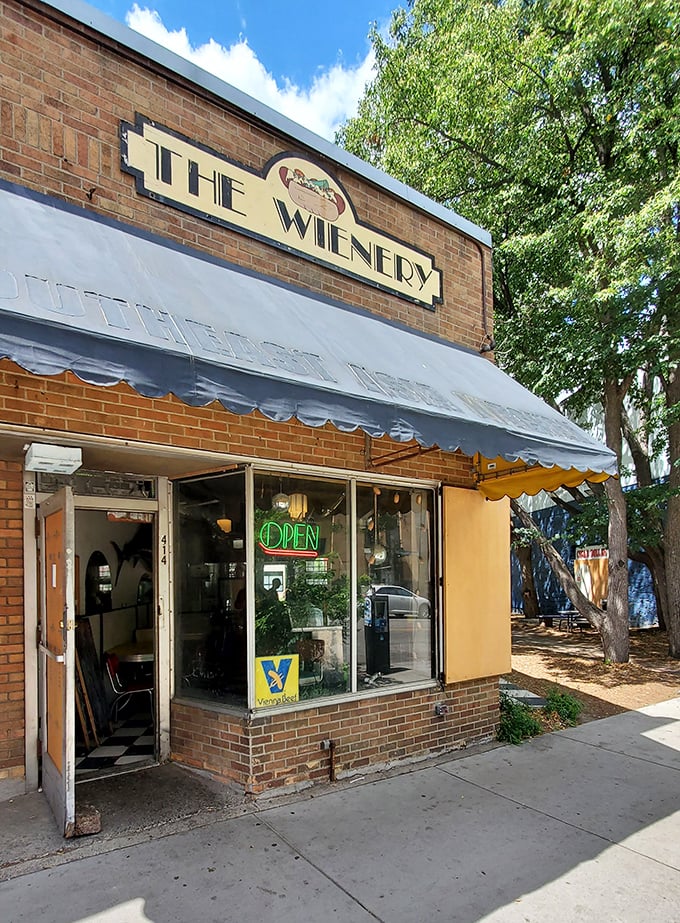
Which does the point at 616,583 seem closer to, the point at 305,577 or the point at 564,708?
the point at 564,708

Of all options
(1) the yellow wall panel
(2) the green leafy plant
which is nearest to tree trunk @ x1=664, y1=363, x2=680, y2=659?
(2) the green leafy plant

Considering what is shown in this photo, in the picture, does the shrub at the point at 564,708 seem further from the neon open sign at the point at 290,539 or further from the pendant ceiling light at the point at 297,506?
the pendant ceiling light at the point at 297,506

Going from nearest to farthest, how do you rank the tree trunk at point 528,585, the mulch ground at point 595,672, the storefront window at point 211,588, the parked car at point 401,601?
the storefront window at point 211,588
the parked car at point 401,601
the mulch ground at point 595,672
the tree trunk at point 528,585

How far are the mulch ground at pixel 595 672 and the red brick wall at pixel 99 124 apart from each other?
6492 millimetres

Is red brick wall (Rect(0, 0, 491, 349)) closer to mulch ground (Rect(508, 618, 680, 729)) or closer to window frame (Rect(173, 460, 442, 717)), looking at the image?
window frame (Rect(173, 460, 442, 717))

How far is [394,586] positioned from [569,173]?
9.05 meters

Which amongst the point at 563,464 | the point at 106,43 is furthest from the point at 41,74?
the point at 563,464

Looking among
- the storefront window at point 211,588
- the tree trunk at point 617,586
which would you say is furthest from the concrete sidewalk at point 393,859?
the tree trunk at point 617,586

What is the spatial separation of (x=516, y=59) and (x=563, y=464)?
872 cm

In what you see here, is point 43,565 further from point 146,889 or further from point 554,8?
point 554,8

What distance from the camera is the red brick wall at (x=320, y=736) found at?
15.8 feet

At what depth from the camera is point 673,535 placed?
11.7m

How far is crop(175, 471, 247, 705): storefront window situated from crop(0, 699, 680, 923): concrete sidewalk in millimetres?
847

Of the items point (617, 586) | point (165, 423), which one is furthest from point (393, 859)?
point (617, 586)
